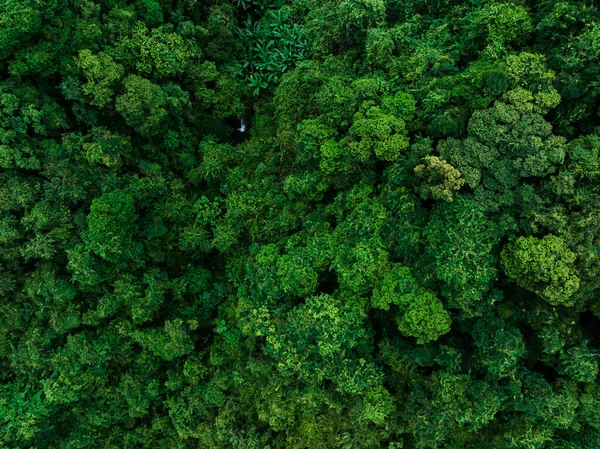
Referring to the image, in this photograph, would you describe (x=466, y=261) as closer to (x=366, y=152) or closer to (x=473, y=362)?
(x=473, y=362)

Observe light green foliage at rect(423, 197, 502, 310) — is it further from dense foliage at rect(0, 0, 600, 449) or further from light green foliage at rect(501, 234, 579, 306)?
light green foliage at rect(501, 234, 579, 306)

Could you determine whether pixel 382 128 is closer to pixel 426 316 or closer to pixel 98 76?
pixel 426 316

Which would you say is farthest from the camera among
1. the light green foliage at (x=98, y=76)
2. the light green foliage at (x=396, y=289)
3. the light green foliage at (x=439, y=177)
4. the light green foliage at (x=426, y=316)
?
the light green foliage at (x=98, y=76)

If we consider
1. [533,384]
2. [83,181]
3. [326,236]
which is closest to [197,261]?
[83,181]

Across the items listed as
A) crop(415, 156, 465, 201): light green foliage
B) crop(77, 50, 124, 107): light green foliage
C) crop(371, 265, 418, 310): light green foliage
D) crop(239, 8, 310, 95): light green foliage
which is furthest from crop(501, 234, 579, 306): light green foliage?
crop(77, 50, 124, 107): light green foliage

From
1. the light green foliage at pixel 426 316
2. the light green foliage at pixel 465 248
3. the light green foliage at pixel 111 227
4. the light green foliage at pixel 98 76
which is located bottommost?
the light green foliage at pixel 111 227

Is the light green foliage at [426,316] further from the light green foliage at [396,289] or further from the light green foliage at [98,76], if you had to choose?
the light green foliage at [98,76]

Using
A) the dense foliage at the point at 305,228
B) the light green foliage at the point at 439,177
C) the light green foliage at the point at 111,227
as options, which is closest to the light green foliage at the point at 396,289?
the dense foliage at the point at 305,228
